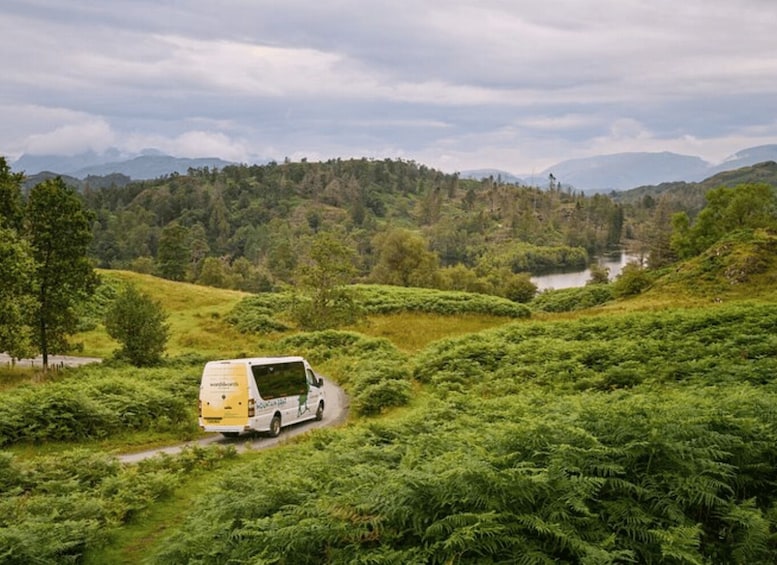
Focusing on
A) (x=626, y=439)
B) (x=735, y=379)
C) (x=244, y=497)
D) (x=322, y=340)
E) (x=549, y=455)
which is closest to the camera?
(x=549, y=455)

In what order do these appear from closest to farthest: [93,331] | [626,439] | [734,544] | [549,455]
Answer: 1. [734,544]
2. [549,455]
3. [626,439]
4. [93,331]

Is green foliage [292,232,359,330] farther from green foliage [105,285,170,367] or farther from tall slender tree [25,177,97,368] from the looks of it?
tall slender tree [25,177,97,368]

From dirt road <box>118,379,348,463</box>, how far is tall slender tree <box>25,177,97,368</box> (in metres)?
15.0

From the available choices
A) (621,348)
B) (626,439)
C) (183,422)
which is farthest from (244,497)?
(621,348)

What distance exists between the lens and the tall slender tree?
32812 mm

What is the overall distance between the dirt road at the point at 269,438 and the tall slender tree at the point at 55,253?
1503 centimetres

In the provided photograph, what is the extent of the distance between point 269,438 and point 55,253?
1813 cm

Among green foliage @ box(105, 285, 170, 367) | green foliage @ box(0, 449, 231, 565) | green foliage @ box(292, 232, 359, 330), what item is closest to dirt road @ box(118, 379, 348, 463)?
green foliage @ box(0, 449, 231, 565)

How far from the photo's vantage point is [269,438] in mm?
23125

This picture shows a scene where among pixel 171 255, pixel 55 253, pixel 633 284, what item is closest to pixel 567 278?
pixel 171 255

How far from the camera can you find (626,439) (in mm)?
9148

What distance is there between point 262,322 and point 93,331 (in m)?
13.7

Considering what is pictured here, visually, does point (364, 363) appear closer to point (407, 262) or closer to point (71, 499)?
point (71, 499)

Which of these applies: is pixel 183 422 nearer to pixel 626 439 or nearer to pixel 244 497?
pixel 244 497
